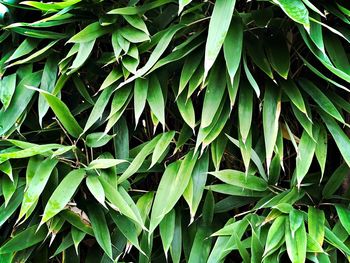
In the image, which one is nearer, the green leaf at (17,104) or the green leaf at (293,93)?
the green leaf at (293,93)

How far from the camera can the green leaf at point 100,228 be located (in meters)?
0.82

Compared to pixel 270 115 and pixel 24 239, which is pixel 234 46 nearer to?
pixel 270 115

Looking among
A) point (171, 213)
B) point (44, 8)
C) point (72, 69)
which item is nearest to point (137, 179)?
point (171, 213)

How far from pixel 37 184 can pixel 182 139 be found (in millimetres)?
303

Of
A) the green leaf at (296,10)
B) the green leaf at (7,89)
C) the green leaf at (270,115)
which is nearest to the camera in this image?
the green leaf at (296,10)

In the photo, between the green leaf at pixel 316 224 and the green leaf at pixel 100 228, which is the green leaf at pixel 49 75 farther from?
the green leaf at pixel 316 224

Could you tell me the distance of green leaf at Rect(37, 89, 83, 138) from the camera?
33.2 inches

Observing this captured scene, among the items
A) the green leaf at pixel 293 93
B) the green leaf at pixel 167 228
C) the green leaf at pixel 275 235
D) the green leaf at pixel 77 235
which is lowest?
the green leaf at pixel 77 235

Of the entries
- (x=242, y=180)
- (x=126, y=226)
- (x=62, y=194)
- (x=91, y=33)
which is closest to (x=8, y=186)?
(x=62, y=194)

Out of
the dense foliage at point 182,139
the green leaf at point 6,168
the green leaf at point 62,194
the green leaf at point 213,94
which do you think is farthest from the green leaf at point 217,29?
the green leaf at point 6,168

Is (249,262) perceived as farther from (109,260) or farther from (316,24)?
(316,24)

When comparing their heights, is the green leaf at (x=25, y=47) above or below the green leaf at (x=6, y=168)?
above

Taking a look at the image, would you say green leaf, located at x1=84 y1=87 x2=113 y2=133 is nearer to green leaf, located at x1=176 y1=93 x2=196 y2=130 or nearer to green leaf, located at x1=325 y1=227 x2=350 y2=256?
green leaf, located at x1=176 y1=93 x2=196 y2=130

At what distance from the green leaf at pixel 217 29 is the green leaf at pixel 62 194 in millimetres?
327
